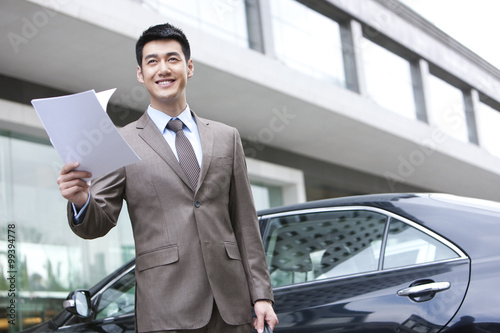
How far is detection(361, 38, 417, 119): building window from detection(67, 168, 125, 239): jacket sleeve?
13782 mm

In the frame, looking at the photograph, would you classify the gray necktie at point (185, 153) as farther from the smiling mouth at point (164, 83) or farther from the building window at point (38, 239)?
the building window at point (38, 239)

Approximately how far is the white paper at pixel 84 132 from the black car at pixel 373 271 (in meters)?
1.28

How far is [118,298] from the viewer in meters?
3.32

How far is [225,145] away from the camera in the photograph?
2.41 m

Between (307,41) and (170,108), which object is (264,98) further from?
(170,108)

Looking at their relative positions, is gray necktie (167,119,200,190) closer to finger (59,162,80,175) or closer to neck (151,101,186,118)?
neck (151,101,186,118)

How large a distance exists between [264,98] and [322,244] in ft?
26.1

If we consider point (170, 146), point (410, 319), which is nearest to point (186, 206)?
point (170, 146)

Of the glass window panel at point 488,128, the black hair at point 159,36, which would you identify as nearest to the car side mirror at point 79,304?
the black hair at point 159,36

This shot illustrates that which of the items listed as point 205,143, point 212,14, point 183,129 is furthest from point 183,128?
point 212,14

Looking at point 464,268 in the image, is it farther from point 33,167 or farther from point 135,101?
point 135,101

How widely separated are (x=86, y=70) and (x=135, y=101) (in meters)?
1.41

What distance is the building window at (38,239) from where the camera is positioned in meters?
8.88

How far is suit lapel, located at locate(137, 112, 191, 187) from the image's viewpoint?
7.40 feet
